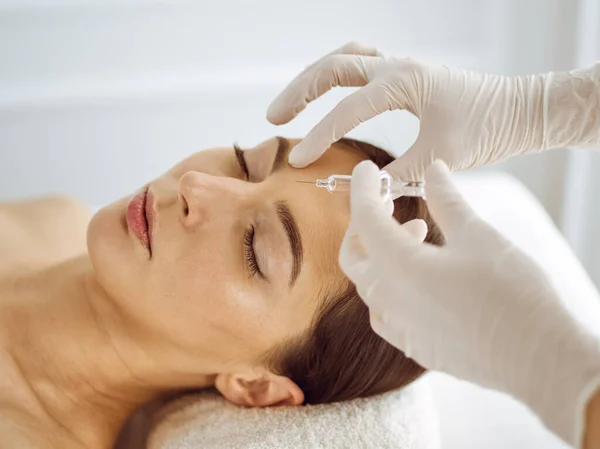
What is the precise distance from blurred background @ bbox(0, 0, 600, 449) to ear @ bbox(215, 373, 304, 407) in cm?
82

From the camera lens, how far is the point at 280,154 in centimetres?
127

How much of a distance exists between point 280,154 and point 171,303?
34 cm

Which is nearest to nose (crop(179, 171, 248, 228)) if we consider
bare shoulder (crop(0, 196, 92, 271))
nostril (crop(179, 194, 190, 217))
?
nostril (crop(179, 194, 190, 217))

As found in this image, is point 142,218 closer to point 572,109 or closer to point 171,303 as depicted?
point 171,303

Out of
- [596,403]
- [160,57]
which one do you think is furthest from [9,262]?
[596,403]

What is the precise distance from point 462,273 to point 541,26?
1.79m

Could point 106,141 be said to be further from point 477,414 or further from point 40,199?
point 477,414

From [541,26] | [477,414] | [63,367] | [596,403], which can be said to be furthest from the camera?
[541,26]

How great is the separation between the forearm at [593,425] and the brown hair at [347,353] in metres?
0.58

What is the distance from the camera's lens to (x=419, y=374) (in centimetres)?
137

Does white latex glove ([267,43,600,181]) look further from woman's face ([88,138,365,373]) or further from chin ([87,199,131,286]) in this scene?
chin ([87,199,131,286])

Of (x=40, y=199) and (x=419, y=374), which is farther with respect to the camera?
(x=40, y=199)

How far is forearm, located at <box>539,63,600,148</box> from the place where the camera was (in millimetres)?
1227

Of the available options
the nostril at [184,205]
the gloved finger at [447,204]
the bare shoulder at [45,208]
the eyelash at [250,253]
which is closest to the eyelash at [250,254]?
the eyelash at [250,253]
